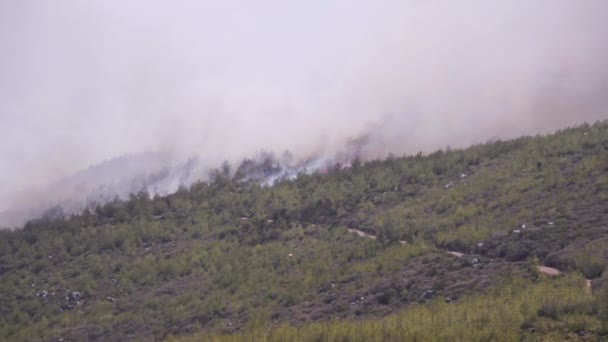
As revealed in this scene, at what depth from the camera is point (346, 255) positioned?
59.5m

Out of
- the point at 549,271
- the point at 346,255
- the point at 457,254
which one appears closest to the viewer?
the point at 549,271

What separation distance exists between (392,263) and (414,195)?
1383 centimetres

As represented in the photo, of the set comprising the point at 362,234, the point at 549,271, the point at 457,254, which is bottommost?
the point at 549,271

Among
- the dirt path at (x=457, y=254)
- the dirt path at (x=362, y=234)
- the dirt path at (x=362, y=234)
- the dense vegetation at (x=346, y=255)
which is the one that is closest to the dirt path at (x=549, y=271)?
the dense vegetation at (x=346, y=255)

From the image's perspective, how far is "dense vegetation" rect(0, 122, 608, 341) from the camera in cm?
4522

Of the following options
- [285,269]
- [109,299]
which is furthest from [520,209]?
[109,299]

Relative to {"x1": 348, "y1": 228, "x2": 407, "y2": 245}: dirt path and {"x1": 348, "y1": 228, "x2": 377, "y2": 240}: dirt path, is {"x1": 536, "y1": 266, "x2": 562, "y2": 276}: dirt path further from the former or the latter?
{"x1": 348, "y1": 228, "x2": 377, "y2": 240}: dirt path

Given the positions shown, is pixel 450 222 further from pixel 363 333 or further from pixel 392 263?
pixel 363 333

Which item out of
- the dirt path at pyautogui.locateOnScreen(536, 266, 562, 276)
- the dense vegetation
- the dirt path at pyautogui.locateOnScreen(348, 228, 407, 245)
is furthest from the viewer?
the dirt path at pyautogui.locateOnScreen(348, 228, 407, 245)

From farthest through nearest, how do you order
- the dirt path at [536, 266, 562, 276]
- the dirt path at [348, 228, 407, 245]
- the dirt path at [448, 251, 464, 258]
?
the dirt path at [348, 228, 407, 245], the dirt path at [448, 251, 464, 258], the dirt path at [536, 266, 562, 276]

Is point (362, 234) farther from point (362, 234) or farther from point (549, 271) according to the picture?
point (549, 271)

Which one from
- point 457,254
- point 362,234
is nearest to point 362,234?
point 362,234

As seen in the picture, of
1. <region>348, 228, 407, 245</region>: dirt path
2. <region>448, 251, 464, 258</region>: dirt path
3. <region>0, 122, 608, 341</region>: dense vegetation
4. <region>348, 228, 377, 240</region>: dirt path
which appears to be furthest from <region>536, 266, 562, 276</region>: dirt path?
<region>348, 228, 377, 240</region>: dirt path

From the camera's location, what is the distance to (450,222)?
2350 inches
